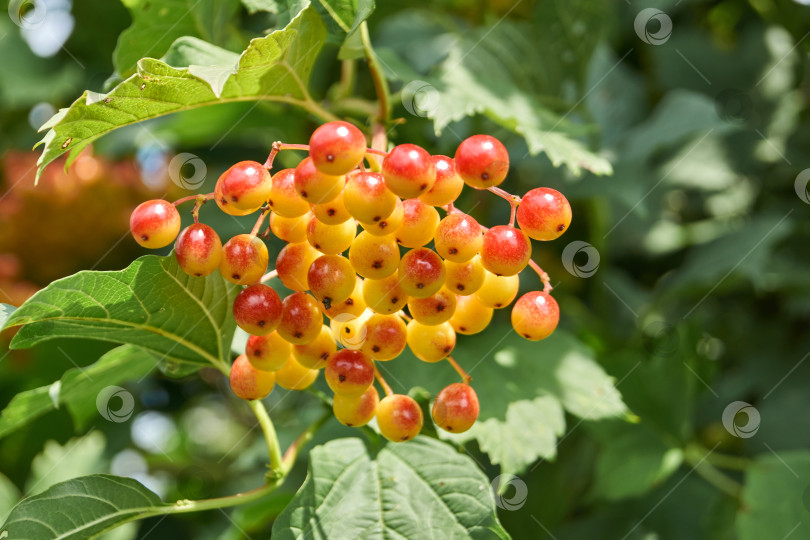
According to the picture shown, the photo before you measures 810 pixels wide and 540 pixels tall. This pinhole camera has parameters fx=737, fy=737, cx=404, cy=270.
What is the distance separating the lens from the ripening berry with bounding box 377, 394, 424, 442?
0.95 metres

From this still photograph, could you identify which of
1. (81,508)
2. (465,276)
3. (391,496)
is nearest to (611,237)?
(391,496)

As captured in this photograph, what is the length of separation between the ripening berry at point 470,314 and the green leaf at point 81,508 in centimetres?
53

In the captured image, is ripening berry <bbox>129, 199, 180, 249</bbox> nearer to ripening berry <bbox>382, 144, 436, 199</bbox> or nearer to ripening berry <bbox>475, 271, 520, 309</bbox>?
ripening berry <bbox>382, 144, 436, 199</bbox>

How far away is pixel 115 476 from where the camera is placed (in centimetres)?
107

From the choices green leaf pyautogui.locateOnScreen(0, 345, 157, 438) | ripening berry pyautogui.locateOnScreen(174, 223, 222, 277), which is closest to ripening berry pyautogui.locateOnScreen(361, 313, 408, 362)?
ripening berry pyautogui.locateOnScreen(174, 223, 222, 277)

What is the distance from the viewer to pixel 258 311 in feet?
2.91

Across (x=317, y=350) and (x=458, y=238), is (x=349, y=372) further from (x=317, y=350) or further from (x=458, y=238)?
(x=458, y=238)

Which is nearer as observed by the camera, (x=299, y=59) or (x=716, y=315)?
(x=299, y=59)

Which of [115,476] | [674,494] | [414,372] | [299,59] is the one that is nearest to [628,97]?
[674,494]

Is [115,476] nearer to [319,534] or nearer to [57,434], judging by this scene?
[319,534]

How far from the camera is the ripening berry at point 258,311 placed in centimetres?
89

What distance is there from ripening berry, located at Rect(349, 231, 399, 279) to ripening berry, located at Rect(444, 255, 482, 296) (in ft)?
0.23

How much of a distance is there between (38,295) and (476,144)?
0.54 metres

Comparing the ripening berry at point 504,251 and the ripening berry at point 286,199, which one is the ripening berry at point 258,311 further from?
the ripening berry at point 504,251
